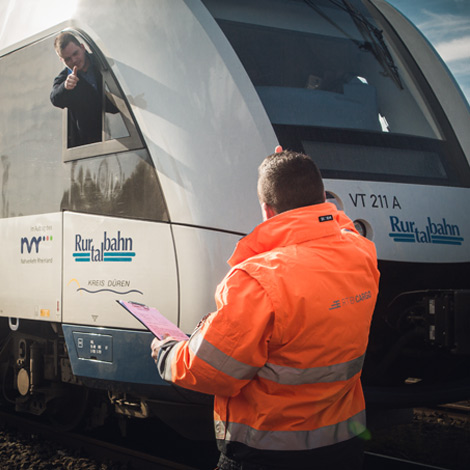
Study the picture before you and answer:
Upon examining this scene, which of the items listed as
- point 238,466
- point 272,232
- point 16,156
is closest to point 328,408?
point 238,466

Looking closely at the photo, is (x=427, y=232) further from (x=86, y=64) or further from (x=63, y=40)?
(x=63, y=40)

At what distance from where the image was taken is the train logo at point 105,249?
370 cm

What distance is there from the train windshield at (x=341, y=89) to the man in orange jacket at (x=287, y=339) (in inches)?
64.0

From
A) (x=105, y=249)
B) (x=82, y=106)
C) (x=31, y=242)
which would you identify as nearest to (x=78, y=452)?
(x=31, y=242)

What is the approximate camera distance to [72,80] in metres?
3.97

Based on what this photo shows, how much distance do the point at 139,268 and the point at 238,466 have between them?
165 cm

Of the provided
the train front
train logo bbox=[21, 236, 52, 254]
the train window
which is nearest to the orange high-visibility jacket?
the train front

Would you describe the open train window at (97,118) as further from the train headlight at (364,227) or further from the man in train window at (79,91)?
the train headlight at (364,227)

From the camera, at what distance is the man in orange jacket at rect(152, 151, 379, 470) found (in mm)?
2025

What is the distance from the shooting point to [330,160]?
3859mm

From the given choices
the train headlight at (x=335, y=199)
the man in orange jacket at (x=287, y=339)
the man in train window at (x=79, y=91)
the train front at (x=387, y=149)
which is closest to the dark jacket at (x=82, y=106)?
the man in train window at (x=79, y=91)

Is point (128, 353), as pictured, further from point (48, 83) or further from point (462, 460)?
point (462, 460)

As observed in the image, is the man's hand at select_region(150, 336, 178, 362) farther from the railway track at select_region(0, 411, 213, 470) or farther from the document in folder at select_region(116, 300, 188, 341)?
the railway track at select_region(0, 411, 213, 470)

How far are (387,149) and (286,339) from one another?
2.33 m
